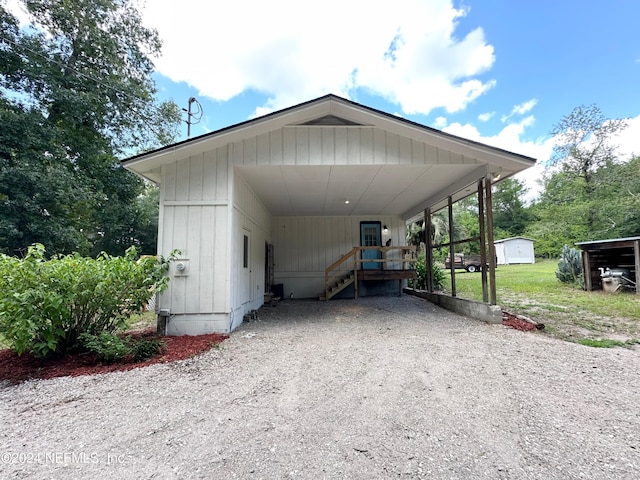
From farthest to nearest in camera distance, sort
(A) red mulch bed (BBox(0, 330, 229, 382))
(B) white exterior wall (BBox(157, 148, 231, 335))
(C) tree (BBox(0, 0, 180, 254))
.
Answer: (C) tree (BBox(0, 0, 180, 254)) < (B) white exterior wall (BBox(157, 148, 231, 335)) < (A) red mulch bed (BBox(0, 330, 229, 382))

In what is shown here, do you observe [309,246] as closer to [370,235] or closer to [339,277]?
[339,277]

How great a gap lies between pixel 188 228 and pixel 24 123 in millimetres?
8851

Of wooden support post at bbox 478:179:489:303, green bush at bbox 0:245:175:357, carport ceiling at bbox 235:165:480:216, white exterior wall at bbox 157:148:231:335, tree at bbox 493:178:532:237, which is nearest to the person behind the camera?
green bush at bbox 0:245:175:357

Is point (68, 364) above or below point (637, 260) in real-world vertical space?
below

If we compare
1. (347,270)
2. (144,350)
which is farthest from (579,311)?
(144,350)

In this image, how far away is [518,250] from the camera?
2862cm

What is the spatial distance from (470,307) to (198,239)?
591 cm

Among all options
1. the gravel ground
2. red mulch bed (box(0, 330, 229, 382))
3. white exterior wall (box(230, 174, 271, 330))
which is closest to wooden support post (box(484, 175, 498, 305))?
the gravel ground

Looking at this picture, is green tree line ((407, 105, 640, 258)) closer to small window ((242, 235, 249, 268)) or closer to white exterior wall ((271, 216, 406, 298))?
white exterior wall ((271, 216, 406, 298))

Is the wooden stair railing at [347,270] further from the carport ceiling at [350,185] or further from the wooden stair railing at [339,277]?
the carport ceiling at [350,185]

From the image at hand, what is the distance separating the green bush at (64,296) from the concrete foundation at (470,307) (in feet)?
19.8

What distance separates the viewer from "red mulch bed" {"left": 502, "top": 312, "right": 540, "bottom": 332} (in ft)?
17.6

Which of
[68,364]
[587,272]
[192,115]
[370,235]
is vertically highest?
[192,115]

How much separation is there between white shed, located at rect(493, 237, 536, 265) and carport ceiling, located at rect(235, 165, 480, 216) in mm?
23820
